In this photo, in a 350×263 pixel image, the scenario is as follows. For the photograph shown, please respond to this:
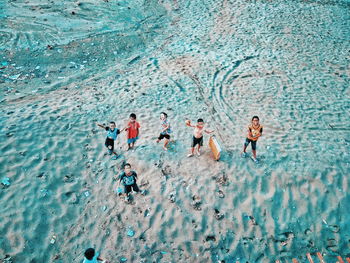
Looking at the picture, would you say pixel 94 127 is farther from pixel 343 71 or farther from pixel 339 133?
pixel 343 71

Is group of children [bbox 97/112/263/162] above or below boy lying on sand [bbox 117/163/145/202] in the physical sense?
above

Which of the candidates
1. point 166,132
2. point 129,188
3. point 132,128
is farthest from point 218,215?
point 132,128

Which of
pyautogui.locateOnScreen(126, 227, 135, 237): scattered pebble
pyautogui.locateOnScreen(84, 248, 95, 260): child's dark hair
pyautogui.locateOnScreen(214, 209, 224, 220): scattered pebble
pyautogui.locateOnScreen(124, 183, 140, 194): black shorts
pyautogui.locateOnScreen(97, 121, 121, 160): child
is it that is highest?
pyautogui.locateOnScreen(97, 121, 121, 160): child

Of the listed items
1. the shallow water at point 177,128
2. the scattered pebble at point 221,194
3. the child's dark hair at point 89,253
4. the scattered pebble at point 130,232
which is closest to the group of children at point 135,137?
the shallow water at point 177,128

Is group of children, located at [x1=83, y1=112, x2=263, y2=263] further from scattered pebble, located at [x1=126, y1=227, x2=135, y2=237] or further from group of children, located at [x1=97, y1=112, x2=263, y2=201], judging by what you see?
scattered pebble, located at [x1=126, y1=227, x2=135, y2=237]

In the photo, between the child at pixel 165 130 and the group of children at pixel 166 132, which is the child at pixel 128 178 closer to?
the group of children at pixel 166 132

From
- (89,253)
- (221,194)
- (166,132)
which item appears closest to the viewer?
(89,253)

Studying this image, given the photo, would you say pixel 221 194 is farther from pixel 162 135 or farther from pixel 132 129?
pixel 132 129

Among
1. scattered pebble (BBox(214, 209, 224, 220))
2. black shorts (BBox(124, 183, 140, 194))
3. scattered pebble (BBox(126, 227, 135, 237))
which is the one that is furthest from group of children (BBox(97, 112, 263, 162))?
scattered pebble (BBox(126, 227, 135, 237))

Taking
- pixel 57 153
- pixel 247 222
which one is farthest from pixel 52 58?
pixel 247 222
